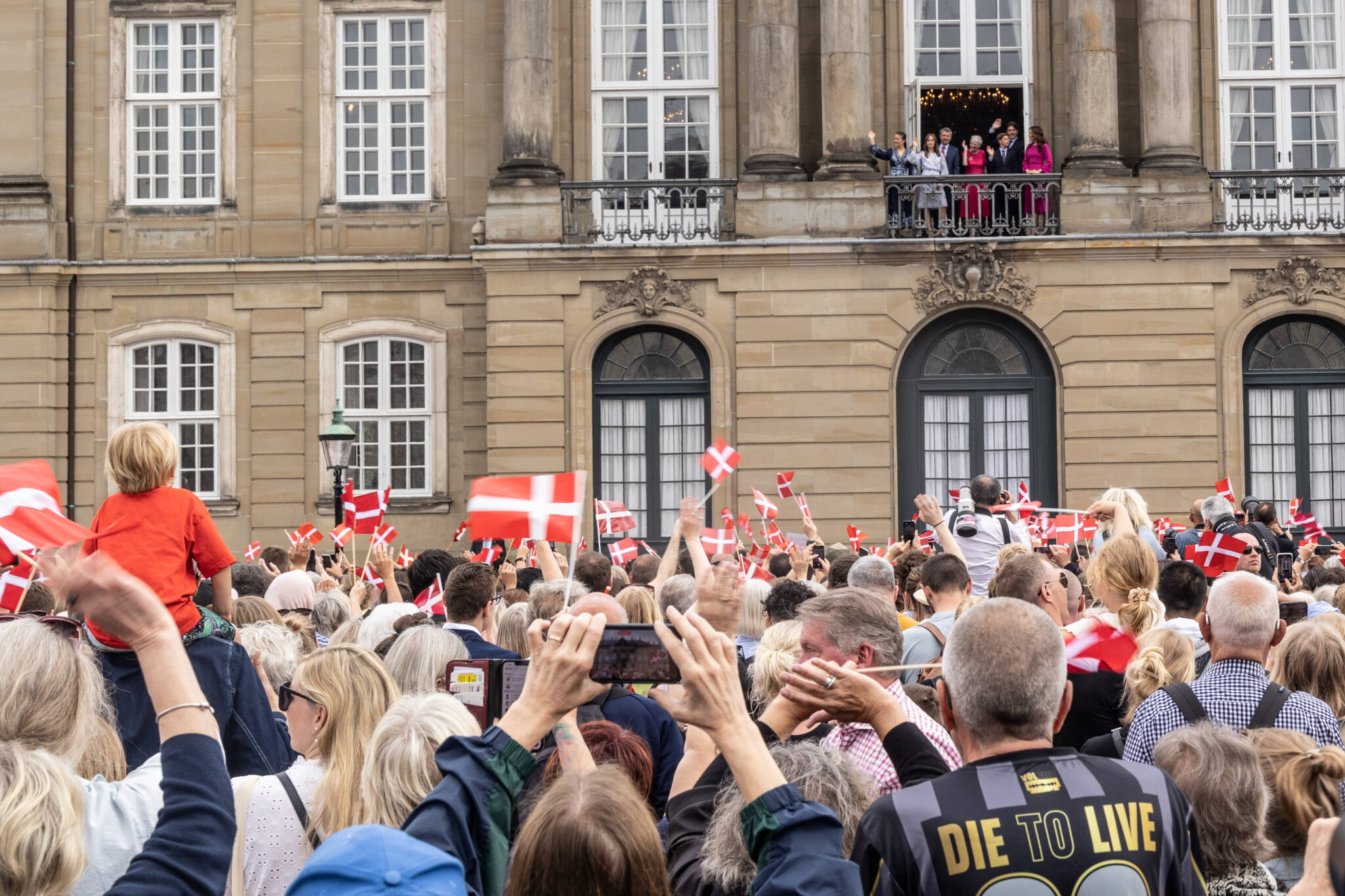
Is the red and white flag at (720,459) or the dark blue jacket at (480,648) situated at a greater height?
the red and white flag at (720,459)

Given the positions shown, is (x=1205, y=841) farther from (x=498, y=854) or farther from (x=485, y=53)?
(x=485, y=53)

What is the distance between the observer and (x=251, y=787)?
450cm

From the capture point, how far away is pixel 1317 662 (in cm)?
626

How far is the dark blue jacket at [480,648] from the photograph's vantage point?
6.86 metres

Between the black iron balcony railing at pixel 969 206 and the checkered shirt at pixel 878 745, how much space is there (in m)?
20.7

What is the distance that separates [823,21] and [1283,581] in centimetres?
1421

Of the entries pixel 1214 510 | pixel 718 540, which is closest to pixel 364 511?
pixel 718 540

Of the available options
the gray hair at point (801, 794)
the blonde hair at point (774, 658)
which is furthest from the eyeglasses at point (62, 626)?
the blonde hair at point (774, 658)

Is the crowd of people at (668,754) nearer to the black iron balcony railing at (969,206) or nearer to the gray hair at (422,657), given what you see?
the gray hair at (422,657)

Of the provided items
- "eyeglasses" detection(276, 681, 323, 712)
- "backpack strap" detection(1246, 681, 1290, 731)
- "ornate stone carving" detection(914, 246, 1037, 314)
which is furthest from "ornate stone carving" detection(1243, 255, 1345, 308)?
"eyeglasses" detection(276, 681, 323, 712)

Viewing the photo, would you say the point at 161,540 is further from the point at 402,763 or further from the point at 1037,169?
the point at 1037,169

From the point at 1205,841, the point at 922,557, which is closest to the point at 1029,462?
Answer: the point at 922,557

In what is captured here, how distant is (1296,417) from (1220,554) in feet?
49.1

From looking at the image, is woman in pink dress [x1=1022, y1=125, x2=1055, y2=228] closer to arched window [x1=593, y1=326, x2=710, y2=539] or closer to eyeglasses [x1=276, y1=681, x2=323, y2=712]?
arched window [x1=593, y1=326, x2=710, y2=539]
